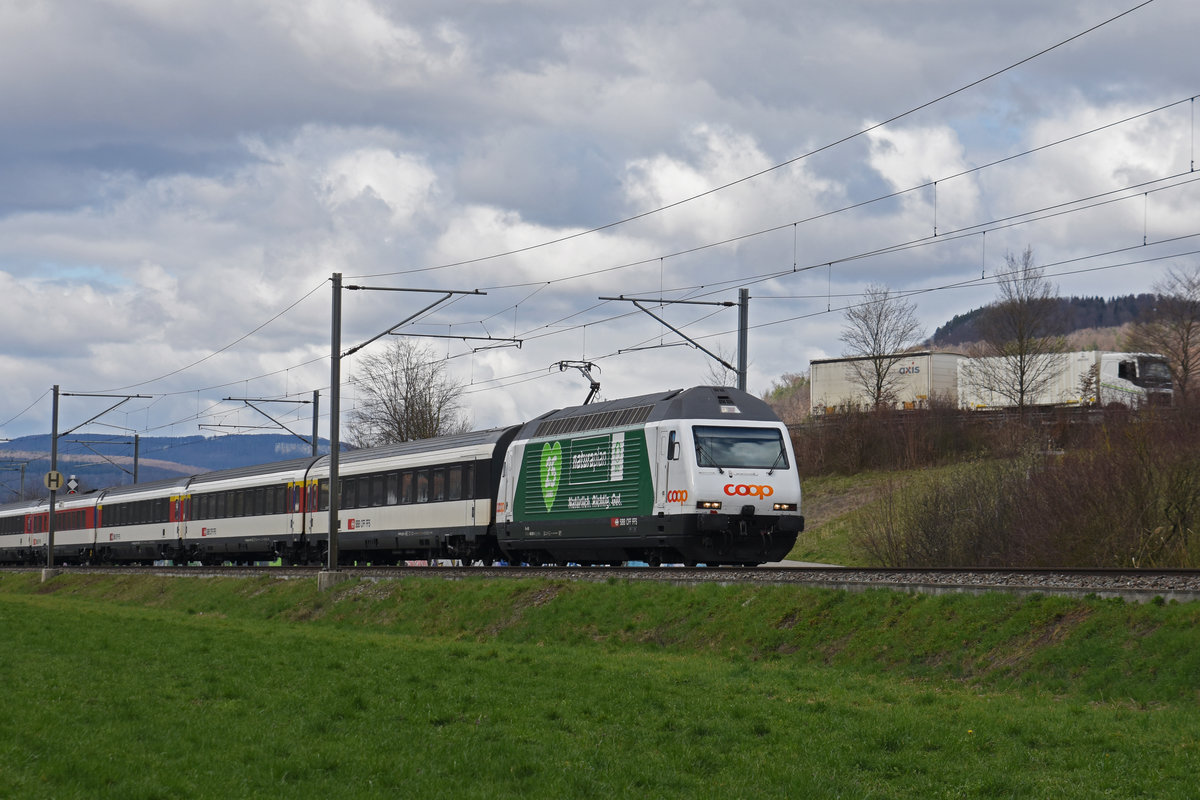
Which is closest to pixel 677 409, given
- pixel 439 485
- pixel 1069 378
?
pixel 439 485

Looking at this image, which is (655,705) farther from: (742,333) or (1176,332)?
(1176,332)

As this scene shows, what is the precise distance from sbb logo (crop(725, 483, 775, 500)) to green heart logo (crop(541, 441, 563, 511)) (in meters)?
5.58

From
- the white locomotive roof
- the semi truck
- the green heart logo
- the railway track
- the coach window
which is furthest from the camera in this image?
the semi truck

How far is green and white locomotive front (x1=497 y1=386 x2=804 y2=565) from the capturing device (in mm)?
26922

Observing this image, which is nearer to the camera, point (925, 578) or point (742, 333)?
point (925, 578)

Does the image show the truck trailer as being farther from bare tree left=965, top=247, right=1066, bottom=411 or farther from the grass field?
the grass field

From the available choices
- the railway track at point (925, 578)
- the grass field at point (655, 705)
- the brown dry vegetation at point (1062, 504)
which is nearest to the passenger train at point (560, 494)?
the railway track at point (925, 578)

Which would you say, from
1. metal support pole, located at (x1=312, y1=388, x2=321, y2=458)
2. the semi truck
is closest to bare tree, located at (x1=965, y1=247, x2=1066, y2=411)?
the semi truck

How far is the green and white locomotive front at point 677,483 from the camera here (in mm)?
26922

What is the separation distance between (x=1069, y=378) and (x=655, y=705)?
58991 millimetres

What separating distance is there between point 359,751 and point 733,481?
1616 cm

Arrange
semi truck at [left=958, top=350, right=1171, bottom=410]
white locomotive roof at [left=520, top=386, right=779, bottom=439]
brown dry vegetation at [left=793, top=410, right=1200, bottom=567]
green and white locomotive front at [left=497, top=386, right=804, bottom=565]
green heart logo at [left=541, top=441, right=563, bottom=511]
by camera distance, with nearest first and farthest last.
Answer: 1. green and white locomotive front at [left=497, top=386, right=804, bottom=565]
2. white locomotive roof at [left=520, top=386, right=779, bottom=439]
3. brown dry vegetation at [left=793, top=410, right=1200, bottom=567]
4. green heart logo at [left=541, top=441, right=563, bottom=511]
5. semi truck at [left=958, top=350, right=1171, bottom=410]

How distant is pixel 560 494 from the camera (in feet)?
102

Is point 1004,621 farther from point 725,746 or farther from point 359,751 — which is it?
point 359,751
